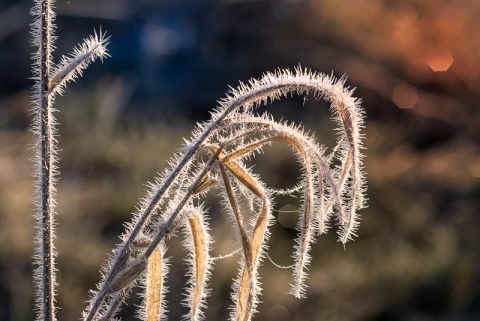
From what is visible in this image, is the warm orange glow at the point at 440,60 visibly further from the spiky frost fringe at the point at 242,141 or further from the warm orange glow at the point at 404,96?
the spiky frost fringe at the point at 242,141

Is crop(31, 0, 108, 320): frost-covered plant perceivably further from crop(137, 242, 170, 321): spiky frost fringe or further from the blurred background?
the blurred background

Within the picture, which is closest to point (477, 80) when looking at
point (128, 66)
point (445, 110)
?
point (445, 110)

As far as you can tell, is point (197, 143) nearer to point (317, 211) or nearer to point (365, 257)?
point (317, 211)

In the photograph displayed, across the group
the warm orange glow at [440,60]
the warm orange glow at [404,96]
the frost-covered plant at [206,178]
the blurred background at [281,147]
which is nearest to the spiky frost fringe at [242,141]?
the frost-covered plant at [206,178]

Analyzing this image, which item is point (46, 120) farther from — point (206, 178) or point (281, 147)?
point (281, 147)

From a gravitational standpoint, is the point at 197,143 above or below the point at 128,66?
below

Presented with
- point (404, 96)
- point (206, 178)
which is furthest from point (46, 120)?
point (404, 96)
